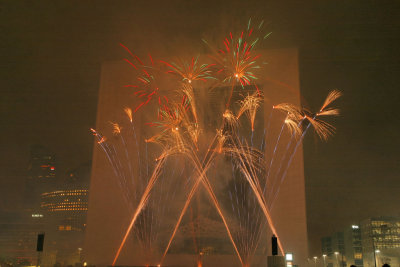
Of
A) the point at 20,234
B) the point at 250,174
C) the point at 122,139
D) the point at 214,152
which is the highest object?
the point at 122,139

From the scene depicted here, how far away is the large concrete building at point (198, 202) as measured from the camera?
1725 centimetres

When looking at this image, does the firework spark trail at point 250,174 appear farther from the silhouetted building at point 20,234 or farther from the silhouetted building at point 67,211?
the silhouetted building at point 20,234

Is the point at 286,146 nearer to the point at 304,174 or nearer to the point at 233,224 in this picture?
the point at 304,174

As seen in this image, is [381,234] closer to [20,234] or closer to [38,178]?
[38,178]

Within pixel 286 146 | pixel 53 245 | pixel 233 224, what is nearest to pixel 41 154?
pixel 53 245

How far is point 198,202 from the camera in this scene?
1888 cm

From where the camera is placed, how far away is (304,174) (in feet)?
58.6

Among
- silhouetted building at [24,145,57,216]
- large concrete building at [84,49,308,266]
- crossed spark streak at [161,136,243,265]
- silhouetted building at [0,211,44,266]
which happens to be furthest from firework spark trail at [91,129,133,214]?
silhouetted building at [0,211,44,266]

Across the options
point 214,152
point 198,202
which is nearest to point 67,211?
point 198,202

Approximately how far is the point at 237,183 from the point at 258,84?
5.29m

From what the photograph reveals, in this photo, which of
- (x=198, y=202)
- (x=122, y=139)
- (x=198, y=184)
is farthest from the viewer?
(x=122, y=139)

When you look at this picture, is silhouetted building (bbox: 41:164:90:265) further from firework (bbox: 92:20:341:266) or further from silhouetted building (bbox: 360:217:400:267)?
silhouetted building (bbox: 360:217:400:267)

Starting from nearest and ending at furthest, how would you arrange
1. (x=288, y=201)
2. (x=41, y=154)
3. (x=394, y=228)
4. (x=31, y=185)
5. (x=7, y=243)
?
(x=288, y=201), (x=41, y=154), (x=31, y=185), (x=7, y=243), (x=394, y=228)

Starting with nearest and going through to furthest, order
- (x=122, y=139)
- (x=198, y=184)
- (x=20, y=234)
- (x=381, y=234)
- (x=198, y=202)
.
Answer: (x=198, y=202)
(x=198, y=184)
(x=122, y=139)
(x=20, y=234)
(x=381, y=234)
